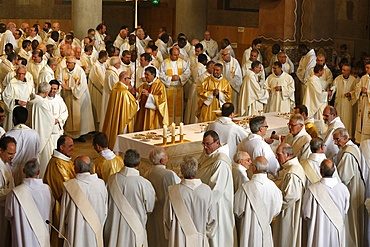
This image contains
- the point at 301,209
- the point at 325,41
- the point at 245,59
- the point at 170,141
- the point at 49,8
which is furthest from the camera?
the point at 49,8

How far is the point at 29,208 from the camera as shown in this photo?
8.77 meters

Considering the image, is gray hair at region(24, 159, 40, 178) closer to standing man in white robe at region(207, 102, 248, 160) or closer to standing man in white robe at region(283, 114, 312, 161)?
standing man in white robe at region(207, 102, 248, 160)

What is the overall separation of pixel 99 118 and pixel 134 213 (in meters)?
7.03

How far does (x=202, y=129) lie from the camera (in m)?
12.7

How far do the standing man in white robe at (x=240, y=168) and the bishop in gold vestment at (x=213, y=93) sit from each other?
4606 mm

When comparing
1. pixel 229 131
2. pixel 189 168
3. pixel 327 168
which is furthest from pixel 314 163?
pixel 189 168

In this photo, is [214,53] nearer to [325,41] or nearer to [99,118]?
[325,41]

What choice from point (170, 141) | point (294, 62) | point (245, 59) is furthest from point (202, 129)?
point (294, 62)

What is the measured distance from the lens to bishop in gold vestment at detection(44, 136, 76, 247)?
30.6 ft

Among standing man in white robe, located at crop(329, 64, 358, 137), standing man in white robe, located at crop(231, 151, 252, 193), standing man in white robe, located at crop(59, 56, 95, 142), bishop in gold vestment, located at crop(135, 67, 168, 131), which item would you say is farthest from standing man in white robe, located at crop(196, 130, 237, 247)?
standing man in white robe, located at crop(329, 64, 358, 137)

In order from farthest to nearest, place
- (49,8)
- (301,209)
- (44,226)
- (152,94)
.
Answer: (49,8) < (152,94) < (301,209) < (44,226)

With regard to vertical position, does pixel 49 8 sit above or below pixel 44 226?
above

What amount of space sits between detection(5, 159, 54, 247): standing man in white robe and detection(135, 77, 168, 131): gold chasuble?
5065 mm

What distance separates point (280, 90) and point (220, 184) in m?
6.47
